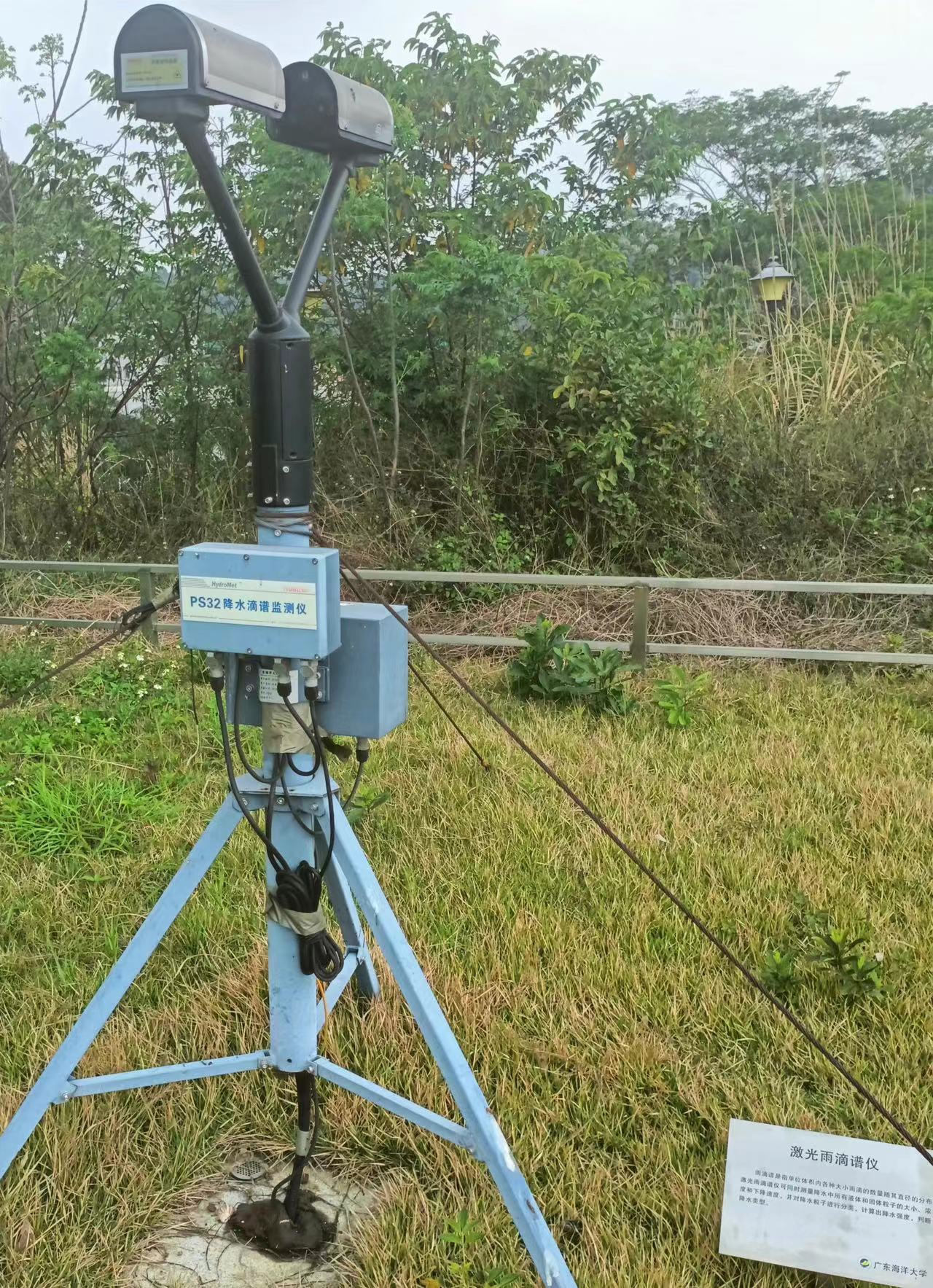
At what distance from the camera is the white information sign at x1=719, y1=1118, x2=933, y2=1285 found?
6.61ft

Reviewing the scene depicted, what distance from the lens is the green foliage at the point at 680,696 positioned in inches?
196

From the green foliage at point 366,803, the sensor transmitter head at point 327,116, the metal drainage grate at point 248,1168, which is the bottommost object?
the metal drainage grate at point 248,1168

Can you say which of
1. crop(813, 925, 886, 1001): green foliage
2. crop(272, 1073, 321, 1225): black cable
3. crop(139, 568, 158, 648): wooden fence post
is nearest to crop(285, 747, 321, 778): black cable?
crop(272, 1073, 321, 1225): black cable

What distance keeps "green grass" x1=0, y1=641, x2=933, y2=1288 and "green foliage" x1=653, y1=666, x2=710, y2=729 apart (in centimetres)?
8

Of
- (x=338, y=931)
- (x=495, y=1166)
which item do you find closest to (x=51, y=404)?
(x=338, y=931)

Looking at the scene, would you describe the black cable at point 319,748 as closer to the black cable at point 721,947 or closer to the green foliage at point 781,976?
the black cable at point 721,947

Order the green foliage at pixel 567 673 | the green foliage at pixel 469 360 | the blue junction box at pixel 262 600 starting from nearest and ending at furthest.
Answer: the blue junction box at pixel 262 600 → the green foliage at pixel 567 673 → the green foliage at pixel 469 360

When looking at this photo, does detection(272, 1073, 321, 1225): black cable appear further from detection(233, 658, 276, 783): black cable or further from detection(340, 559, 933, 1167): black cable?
detection(340, 559, 933, 1167): black cable

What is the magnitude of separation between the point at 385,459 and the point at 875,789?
→ 5026 mm

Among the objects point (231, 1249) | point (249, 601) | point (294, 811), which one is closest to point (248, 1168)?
point (231, 1249)

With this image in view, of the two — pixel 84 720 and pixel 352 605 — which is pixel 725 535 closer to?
pixel 84 720

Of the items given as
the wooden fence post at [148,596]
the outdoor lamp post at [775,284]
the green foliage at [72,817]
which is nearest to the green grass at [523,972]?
the green foliage at [72,817]

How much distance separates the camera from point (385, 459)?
26.4ft

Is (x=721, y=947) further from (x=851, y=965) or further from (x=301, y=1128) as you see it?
(x=851, y=965)
